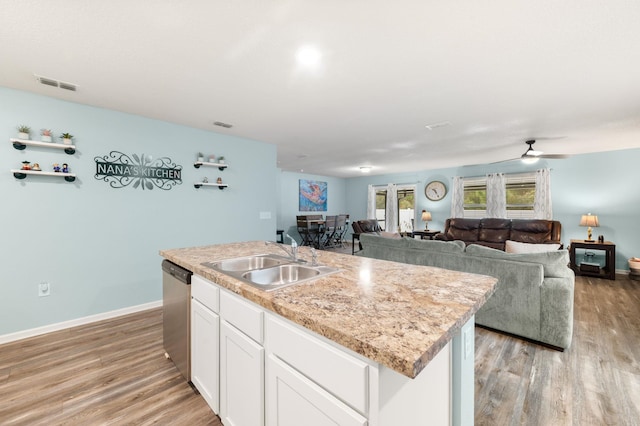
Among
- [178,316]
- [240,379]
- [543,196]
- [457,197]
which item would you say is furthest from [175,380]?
[543,196]

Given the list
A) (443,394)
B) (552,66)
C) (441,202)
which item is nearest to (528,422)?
(443,394)

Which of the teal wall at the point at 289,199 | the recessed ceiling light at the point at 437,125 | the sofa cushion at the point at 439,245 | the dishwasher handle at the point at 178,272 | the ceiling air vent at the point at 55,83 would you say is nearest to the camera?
the dishwasher handle at the point at 178,272

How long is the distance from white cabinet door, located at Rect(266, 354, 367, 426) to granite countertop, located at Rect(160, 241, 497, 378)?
21 cm

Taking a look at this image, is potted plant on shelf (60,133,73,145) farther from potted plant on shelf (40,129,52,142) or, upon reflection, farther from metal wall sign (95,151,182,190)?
metal wall sign (95,151,182,190)

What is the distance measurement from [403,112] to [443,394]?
9.12ft

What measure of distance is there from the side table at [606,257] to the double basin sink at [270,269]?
552 cm

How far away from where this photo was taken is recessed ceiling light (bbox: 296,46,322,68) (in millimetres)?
1889

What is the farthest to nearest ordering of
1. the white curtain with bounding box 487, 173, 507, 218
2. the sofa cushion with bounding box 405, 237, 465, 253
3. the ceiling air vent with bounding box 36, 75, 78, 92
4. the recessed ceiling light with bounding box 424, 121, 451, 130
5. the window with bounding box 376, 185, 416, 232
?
the window with bounding box 376, 185, 416, 232 → the white curtain with bounding box 487, 173, 507, 218 → the recessed ceiling light with bounding box 424, 121, 451, 130 → the sofa cushion with bounding box 405, 237, 465, 253 → the ceiling air vent with bounding box 36, 75, 78, 92

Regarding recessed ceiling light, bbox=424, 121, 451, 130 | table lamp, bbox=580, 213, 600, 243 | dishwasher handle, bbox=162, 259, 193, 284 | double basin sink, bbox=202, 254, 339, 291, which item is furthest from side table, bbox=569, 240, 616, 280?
dishwasher handle, bbox=162, 259, 193, 284

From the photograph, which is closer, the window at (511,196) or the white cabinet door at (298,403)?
the white cabinet door at (298,403)

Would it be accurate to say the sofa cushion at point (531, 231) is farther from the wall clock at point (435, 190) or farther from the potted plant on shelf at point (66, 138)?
the potted plant on shelf at point (66, 138)

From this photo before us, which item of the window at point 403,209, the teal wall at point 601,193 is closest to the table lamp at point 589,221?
the teal wall at point 601,193

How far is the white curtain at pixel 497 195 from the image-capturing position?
6.30 m

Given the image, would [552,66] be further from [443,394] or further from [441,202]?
[441,202]
